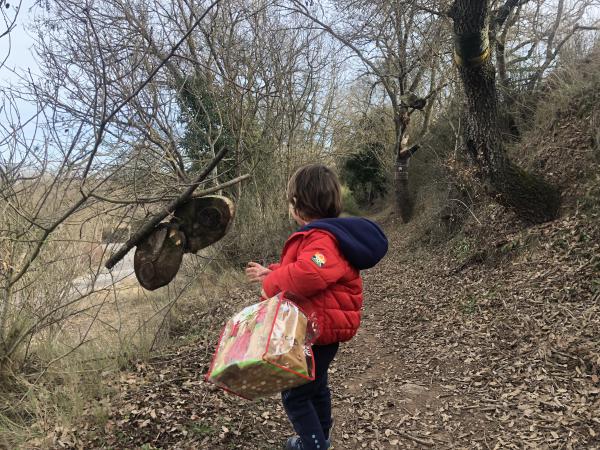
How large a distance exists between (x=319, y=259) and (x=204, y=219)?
188cm

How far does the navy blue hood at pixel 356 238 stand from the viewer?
2428mm

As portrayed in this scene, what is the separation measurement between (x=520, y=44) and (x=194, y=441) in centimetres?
1308

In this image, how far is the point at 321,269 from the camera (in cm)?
229

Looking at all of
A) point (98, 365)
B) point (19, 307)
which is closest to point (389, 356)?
point (98, 365)

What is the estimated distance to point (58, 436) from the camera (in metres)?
3.29

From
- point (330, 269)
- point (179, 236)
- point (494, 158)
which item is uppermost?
point (179, 236)

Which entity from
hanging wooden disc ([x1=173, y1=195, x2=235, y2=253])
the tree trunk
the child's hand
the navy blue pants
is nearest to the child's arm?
the child's hand

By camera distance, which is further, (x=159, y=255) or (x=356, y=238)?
(x=159, y=255)

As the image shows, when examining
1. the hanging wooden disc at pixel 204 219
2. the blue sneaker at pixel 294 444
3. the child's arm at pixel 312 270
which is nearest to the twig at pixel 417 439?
the blue sneaker at pixel 294 444

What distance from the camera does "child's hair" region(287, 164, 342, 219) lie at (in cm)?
258

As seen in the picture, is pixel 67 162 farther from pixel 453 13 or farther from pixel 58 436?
pixel 453 13

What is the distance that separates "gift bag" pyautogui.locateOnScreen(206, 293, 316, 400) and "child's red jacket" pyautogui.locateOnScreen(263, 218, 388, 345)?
0.33 feet

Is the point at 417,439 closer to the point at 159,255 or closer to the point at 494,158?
the point at 159,255

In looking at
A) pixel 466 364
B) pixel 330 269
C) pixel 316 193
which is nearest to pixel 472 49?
pixel 466 364
